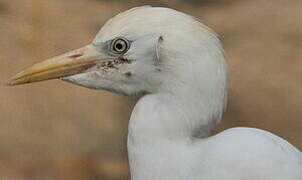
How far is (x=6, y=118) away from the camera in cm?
346

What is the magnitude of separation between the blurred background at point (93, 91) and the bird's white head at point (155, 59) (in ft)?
4.46

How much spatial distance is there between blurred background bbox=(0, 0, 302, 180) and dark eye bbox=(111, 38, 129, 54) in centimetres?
141

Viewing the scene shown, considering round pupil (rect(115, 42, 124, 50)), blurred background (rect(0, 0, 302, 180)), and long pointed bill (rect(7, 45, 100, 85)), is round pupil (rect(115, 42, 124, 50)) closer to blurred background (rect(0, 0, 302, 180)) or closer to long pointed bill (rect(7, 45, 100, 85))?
long pointed bill (rect(7, 45, 100, 85))

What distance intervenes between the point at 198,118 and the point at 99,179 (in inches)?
62.0

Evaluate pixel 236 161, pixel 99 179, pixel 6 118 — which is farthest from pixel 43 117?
pixel 236 161

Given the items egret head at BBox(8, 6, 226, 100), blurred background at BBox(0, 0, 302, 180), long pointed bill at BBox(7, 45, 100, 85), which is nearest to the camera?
egret head at BBox(8, 6, 226, 100)

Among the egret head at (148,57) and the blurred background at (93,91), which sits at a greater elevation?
the egret head at (148,57)

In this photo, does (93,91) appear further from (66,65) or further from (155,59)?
(155,59)

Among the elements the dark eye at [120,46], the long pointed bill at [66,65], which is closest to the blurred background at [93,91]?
the long pointed bill at [66,65]

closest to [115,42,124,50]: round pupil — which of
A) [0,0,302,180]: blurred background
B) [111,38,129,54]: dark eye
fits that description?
[111,38,129,54]: dark eye

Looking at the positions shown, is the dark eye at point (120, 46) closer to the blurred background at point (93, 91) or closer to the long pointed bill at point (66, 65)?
the long pointed bill at point (66, 65)

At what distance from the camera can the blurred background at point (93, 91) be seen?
3414 millimetres

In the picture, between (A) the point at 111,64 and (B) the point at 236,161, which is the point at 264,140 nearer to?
(B) the point at 236,161

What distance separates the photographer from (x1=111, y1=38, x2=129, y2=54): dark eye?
2.03m
